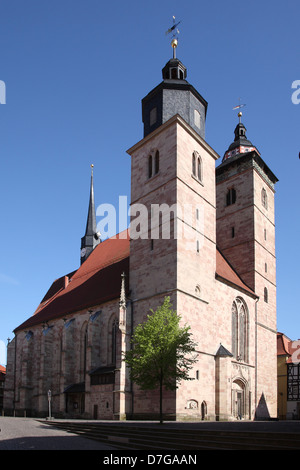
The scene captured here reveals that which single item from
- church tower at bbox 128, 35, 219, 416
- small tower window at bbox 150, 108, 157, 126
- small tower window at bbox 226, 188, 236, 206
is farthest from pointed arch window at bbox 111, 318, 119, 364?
small tower window at bbox 226, 188, 236, 206

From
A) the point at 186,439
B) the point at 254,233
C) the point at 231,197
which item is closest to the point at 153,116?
the point at 231,197

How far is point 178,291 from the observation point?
78.4 feet

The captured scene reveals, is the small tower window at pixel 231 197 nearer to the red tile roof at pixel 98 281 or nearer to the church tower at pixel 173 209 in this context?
the red tile roof at pixel 98 281

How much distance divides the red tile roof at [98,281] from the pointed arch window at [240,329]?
3.73ft

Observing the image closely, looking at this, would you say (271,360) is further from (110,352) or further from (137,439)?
(137,439)

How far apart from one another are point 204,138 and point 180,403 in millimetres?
15345

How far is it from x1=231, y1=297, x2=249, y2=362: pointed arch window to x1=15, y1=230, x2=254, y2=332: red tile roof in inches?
44.8

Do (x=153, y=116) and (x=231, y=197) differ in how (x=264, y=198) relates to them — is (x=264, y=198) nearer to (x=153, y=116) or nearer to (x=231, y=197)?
(x=231, y=197)

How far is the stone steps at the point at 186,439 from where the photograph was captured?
35.1 feet

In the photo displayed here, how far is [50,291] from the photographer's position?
4328cm

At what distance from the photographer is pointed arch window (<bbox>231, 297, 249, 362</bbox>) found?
28.6 meters

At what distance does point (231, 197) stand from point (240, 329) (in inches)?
403

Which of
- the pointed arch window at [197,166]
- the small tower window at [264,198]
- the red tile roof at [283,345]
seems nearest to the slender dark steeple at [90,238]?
the small tower window at [264,198]

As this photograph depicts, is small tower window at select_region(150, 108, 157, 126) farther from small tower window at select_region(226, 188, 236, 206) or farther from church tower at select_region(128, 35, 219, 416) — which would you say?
small tower window at select_region(226, 188, 236, 206)
